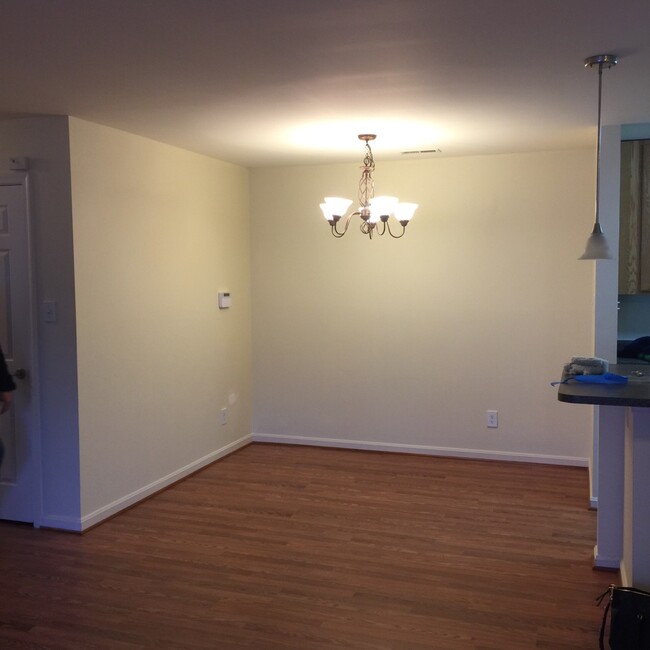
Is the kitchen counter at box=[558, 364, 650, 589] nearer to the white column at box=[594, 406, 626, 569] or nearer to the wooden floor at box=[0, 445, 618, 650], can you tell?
the white column at box=[594, 406, 626, 569]

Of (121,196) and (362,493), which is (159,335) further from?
(362,493)

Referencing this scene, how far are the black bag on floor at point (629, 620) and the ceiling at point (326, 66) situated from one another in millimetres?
2049

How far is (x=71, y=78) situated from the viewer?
9.69 ft

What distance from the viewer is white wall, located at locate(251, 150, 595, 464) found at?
197 inches

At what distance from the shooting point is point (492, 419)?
205 inches

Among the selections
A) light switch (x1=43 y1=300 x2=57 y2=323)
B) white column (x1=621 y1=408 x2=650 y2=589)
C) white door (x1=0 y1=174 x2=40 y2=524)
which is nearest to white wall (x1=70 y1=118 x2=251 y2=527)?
light switch (x1=43 y1=300 x2=57 y2=323)

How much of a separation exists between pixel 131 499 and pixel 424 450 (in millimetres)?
2332

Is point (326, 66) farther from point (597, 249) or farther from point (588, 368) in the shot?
point (588, 368)

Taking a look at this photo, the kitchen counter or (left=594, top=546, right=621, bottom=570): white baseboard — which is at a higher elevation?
the kitchen counter

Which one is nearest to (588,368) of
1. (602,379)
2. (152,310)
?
(602,379)

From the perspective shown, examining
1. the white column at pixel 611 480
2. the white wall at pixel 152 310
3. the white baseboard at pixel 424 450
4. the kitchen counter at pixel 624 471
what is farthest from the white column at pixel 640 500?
the white wall at pixel 152 310

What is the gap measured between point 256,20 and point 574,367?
197 cm

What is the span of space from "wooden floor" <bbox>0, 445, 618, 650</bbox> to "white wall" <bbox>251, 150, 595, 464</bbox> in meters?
0.64

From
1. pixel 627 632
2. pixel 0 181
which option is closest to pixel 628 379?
pixel 627 632
